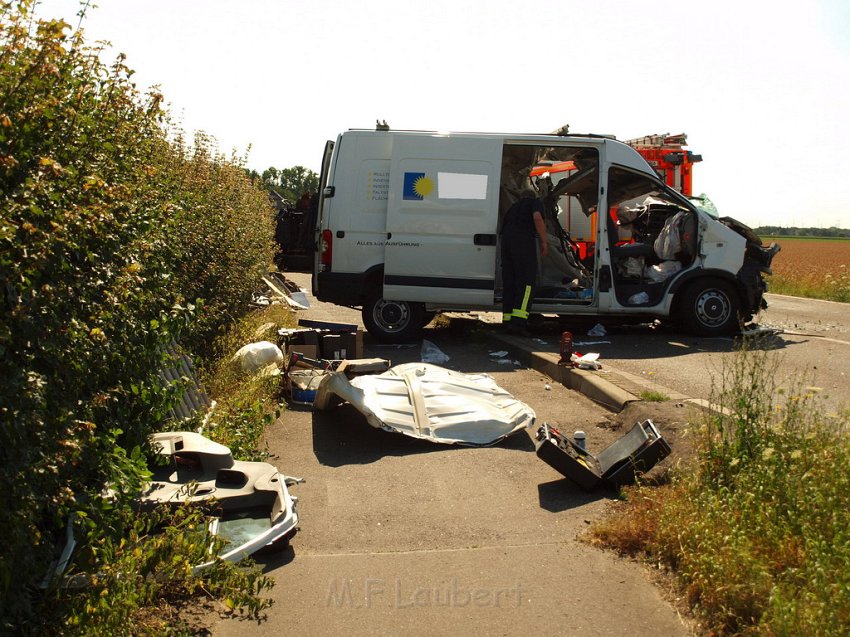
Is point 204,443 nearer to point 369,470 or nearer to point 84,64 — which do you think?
point 369,470

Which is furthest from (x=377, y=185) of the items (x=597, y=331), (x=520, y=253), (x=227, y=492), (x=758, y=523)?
(x=758, y=523)

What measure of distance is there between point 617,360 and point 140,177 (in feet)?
22.3

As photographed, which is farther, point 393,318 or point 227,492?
point 393,318

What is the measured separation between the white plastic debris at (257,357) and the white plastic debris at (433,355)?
222cm

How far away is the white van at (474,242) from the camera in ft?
36.8

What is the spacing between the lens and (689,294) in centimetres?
1174

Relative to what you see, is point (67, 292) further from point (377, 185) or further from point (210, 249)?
point (377, 185)

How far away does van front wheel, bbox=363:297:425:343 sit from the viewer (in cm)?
1177

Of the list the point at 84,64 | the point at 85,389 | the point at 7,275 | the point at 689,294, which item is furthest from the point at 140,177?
the point at 689,294

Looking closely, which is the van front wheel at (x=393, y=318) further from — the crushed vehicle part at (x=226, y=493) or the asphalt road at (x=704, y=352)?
the crushed vehicle part at (x=226, y=493)

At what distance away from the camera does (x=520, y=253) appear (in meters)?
11.3

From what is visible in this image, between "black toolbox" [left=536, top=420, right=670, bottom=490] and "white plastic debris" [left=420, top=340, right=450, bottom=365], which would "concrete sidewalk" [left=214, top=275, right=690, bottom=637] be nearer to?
"black toolbox" [left=536, top=420, right=670, bottom=490]

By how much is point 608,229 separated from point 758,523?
794cm

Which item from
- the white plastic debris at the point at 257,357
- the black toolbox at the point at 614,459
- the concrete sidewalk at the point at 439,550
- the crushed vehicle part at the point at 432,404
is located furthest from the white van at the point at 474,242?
the black toolbox at the point at 614,459
